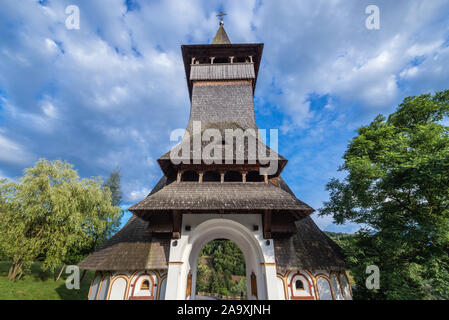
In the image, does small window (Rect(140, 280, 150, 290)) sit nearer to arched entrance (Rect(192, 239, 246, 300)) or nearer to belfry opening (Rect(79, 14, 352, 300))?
belfry opening (Rect(79, 14, 352, 300))

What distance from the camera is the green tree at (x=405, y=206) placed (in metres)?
6.27

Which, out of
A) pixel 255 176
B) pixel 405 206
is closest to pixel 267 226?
pixel 255 176

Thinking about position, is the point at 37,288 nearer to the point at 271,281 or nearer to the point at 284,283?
the point at 271,281

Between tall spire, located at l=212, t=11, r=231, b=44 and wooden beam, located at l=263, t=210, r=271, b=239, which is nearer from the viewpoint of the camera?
wooden beam, located at l=263, t=210, r=271, b=239

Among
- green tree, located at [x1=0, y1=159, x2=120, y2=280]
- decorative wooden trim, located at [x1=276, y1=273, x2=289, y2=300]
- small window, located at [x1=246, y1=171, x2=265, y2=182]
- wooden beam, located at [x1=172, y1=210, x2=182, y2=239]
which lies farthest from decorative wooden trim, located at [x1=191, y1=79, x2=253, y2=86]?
decorative wooden trim, located at [x1=276, y1=273, x2=289, y2=300]

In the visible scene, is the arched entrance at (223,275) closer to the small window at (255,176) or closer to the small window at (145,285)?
the small window at (145,285)

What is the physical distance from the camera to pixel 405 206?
7.63 metres

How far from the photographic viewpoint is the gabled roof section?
17.0 m

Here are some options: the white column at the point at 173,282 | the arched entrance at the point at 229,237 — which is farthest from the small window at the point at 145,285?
the arched entrance at the point at 229,237

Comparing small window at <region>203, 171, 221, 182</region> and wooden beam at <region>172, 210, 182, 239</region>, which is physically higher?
small window at <region>203, 171, 221, 182</region>

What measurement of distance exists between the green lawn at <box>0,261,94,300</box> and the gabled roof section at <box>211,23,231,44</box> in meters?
21.4

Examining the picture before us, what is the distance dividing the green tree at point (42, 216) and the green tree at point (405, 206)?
15.7 meters

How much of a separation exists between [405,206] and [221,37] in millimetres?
18255
